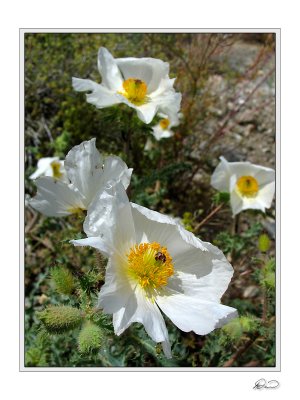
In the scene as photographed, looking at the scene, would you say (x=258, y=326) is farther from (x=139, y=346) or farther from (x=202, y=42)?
(x=202, y=42)

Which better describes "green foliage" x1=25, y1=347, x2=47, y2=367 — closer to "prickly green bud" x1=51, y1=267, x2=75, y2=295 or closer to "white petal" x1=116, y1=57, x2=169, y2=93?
"prickly green bud" x1=51, y1=267, x2=75, y2=295

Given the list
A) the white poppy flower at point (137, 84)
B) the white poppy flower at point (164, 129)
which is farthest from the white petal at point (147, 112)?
the white poppy flower at point (164, 129)

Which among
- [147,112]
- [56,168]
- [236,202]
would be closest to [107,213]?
[147,112]

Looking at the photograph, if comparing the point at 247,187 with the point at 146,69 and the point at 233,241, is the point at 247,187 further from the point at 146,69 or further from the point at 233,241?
the point at 146,69

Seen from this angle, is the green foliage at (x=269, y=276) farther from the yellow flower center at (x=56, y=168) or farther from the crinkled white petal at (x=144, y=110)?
the yellow flower center at (x=56, y=168)

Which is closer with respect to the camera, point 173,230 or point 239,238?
point 173,230

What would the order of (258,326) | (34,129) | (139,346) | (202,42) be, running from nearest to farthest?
(139,346) → (258,326) → (202,42) → (34,129)
